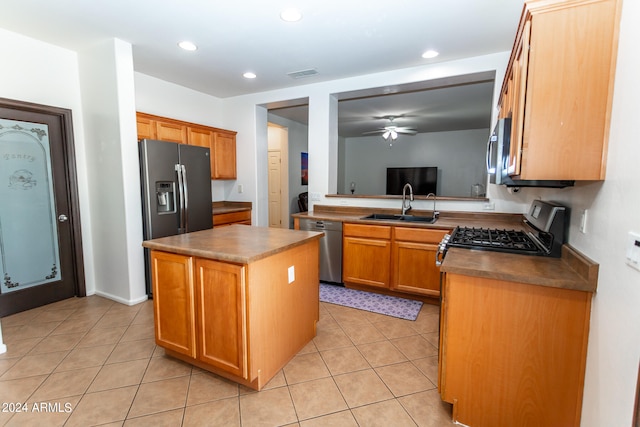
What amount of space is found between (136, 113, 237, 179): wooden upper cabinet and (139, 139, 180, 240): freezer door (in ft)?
1.69

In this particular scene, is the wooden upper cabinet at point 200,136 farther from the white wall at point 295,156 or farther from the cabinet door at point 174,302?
the cabinet door at point 174,302

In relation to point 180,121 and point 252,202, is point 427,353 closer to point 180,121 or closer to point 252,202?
point 252,202

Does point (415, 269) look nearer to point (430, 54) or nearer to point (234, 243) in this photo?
point (234, 243)

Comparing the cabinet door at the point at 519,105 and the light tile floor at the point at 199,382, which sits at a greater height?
the cabinet door at the point at 519,105

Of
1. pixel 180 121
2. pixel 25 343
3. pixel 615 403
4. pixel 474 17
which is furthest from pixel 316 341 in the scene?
pixel 180 121

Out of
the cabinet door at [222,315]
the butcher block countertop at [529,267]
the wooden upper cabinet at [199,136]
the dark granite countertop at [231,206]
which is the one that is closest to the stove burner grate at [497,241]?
the butcher block countertop at [529,267]

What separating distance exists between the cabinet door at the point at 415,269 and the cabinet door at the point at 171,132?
299cm

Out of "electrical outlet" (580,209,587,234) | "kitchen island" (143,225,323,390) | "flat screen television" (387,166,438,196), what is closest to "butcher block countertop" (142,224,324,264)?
"kitchen island" (143,225,323,390)

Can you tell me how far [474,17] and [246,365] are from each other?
3.03 metres

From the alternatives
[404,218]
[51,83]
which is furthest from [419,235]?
[51,83]

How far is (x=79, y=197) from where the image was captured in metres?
3.31

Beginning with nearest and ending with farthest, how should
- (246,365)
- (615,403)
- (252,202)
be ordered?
(615,403), (246,365), (252,202)

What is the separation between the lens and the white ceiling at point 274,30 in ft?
7.65

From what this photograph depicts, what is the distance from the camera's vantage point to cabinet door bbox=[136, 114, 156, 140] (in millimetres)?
3510
